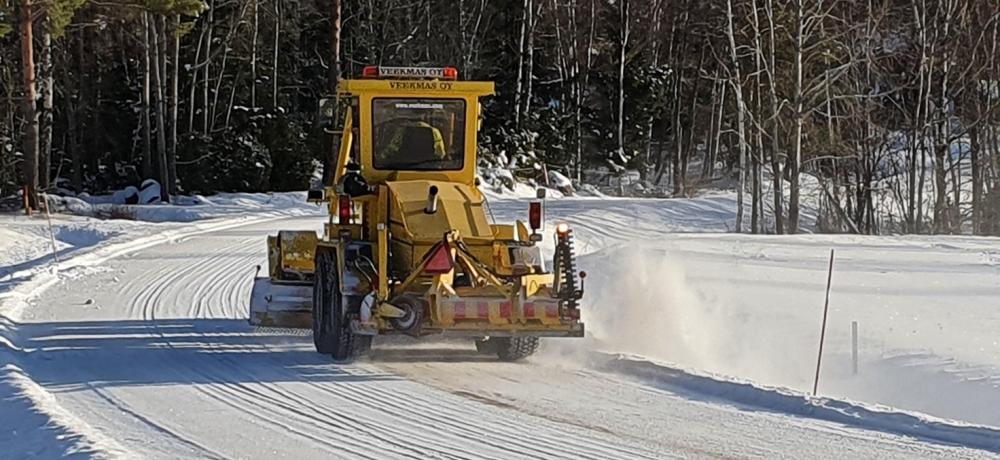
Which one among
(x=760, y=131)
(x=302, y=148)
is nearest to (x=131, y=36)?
(x=302, y=148)

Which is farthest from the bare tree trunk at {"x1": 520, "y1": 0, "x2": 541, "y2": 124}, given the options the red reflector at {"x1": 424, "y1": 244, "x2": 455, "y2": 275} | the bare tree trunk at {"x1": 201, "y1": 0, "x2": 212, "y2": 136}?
the red reflector at {"x1": 424, "y1": 244, "x2": 455, "y2": 275}

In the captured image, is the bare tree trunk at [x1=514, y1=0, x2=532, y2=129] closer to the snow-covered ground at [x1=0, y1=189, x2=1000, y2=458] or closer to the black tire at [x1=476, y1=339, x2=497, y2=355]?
the snow-covered ground at [x1=0, y1=189, x2=1000, y2=458]

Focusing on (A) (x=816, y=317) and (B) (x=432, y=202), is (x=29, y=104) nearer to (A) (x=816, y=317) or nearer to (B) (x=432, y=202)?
(A) (x=816, y=317)

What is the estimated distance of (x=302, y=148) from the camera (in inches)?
1778

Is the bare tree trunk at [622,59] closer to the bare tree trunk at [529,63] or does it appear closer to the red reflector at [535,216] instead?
the bare tree trunk at [529,63]

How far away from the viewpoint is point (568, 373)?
1138 cm

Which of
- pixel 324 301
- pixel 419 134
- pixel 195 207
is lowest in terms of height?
pixel 195 207

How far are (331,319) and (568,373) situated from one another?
2.35 metres

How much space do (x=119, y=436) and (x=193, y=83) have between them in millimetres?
39158

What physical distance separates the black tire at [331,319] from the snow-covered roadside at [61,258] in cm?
269

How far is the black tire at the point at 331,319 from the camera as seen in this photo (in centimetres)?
1188

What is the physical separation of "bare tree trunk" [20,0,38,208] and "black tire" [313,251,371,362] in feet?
71.9

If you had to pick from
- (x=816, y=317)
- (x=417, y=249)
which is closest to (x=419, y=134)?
(x=417, y=249)

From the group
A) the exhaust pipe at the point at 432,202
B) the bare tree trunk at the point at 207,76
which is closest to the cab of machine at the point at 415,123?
the exhaust pipe at the point at 432,202
